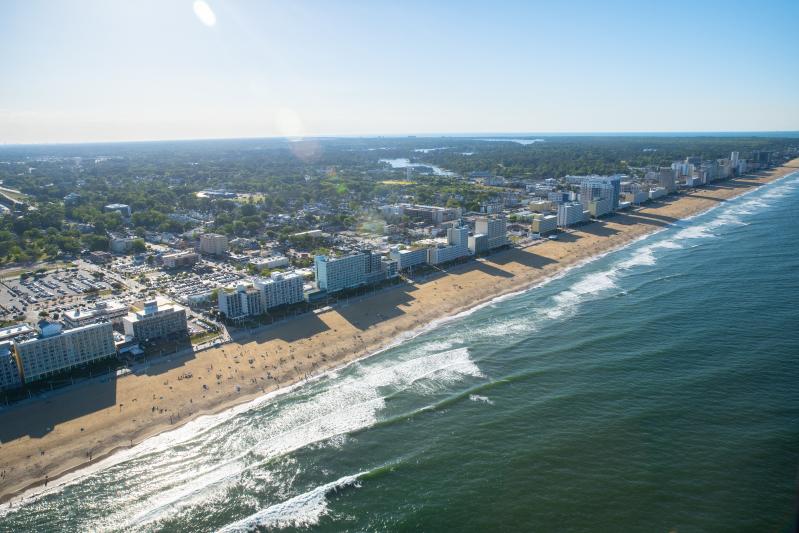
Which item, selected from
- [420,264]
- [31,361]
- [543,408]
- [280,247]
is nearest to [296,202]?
[280,247]

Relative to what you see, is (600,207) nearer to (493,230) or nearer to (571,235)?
(571,235)

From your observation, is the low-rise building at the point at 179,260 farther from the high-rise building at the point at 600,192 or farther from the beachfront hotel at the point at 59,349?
the high-rise building at the point at 600,192

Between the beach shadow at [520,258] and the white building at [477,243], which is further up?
the white building at [477,243]

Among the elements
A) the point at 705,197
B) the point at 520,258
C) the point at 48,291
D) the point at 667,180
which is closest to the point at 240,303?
the point at 48,291

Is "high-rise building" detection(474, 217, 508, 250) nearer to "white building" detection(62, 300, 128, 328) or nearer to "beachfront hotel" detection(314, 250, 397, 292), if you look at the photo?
"beachfront hotel" detection(314, 250, 397, 292)

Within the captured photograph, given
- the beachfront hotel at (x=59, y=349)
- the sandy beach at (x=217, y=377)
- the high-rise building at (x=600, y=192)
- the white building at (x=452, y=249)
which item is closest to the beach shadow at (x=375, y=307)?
the sandy beach at (x=217, y=377)

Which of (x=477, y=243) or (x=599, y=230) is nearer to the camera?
(x=477, y=243)

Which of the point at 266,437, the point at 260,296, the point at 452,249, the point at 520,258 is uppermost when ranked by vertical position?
the point at 452,249
